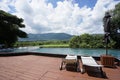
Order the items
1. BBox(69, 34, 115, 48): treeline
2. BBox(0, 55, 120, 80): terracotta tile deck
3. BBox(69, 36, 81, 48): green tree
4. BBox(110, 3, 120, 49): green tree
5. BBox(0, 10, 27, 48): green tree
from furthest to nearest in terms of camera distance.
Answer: BBox(69, 36, 81, 48): green tree
BBox(69, 34, 115, 48): treeline
BBox(110, 3, 120, 49): green tree
BBox(0, 10, 27, 48): green tree
BBox(0, 55, 120, 80): terracotta tile deck

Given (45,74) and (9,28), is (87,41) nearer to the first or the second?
(9,28)

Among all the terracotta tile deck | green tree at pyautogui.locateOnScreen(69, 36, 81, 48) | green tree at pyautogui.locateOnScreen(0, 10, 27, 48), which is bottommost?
the terracotta tile deck

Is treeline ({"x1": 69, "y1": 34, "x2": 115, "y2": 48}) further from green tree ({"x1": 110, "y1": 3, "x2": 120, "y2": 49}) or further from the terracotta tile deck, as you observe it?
the terracotta tile deck

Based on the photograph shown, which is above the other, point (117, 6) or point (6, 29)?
point (117, 6)

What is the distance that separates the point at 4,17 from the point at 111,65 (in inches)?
907

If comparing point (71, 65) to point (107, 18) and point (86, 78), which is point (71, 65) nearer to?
point (86, 78)

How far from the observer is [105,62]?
4344 millimetres

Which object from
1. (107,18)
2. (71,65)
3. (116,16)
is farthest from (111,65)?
(116,16)

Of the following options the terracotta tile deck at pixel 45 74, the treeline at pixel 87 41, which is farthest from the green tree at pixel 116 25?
the terracotta tile deck at pixel 45 74

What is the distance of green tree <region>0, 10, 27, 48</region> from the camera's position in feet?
72.5

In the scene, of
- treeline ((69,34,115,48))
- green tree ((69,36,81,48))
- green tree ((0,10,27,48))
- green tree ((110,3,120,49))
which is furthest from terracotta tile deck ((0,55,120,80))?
green tree ((69,36,81,48))

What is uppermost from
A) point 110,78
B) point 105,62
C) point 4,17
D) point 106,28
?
point 4,17

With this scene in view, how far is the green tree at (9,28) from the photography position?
869 inches

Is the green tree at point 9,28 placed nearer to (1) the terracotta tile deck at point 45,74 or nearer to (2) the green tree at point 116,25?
(2) the green tree at point 116,25
